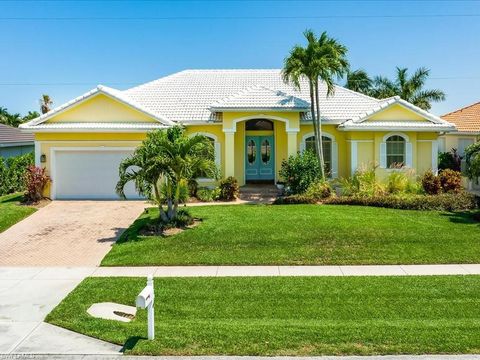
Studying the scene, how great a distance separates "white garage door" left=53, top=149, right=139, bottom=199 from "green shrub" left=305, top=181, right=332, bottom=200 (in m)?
7.51

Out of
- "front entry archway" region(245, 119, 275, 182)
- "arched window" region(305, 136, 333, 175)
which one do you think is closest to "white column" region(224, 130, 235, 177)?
"front entry archway" region(245, 119, 275, 182)

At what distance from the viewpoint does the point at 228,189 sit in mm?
21531

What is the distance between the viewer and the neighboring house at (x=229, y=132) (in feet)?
72.9

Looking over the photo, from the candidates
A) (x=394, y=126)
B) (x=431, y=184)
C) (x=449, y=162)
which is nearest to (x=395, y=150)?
(x=394, y=126)

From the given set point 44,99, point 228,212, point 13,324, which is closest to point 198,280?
point 13,324

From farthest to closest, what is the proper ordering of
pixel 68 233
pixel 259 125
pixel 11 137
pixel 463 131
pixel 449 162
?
pixel 11 137, pixel 463 131, pixel 449 162, pixel 259 125, pixel 68 233

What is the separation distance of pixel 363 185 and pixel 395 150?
125 inches

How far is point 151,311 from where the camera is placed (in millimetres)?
8188

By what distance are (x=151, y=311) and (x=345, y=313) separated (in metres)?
3.58

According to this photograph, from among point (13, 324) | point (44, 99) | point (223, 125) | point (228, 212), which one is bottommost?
point (13, 324)

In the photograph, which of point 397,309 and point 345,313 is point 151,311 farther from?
point 397,309

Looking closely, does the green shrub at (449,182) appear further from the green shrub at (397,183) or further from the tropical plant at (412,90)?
the tropical plant at (412,90)

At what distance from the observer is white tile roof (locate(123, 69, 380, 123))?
24312 millimetres

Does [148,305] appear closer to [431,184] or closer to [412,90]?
[431,184]
